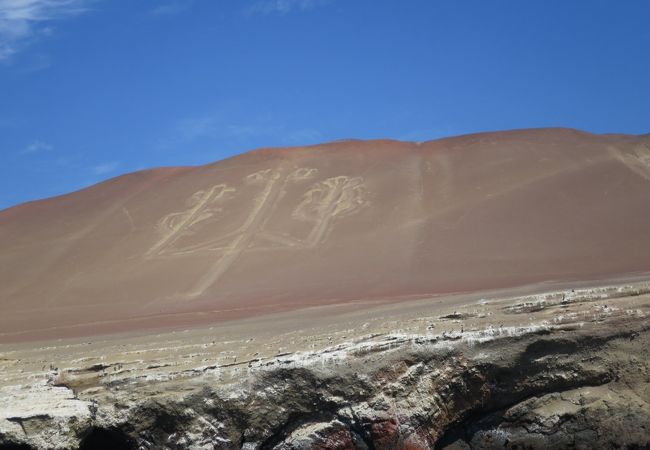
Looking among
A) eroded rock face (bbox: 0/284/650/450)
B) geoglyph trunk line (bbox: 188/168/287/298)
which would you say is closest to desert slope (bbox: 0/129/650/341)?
geoglyph trunk line (bbox: 188/168/287/298)

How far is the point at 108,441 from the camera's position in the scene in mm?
9008

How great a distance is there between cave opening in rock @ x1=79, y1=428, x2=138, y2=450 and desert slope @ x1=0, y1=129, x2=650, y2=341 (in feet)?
40.9

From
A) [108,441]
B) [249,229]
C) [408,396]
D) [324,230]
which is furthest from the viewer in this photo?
[249,229]

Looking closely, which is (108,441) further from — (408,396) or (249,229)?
(249,229)

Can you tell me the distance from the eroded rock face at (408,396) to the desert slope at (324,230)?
40.7 feet

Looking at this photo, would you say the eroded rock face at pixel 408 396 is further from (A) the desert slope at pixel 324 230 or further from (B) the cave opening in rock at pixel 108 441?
(A) the desert slope at pixel 324 230

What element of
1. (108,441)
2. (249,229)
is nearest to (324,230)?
(249,229)

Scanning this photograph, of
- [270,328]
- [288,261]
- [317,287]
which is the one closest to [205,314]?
[317,287]

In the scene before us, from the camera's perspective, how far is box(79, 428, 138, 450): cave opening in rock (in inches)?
351

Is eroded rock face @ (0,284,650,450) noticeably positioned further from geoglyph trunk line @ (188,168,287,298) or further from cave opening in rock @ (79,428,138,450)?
geoglyph trunk line @ (188,168,287,298)

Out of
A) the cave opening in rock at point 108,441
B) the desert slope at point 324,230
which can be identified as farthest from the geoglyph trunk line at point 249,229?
the cave opening in rock at point 108,441

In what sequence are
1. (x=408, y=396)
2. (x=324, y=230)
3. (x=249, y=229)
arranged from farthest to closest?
(x=249, y=229)
(x=324, y=230)
(x=408, y=396)

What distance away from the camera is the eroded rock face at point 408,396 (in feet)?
29.5

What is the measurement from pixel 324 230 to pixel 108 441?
78.3ft
